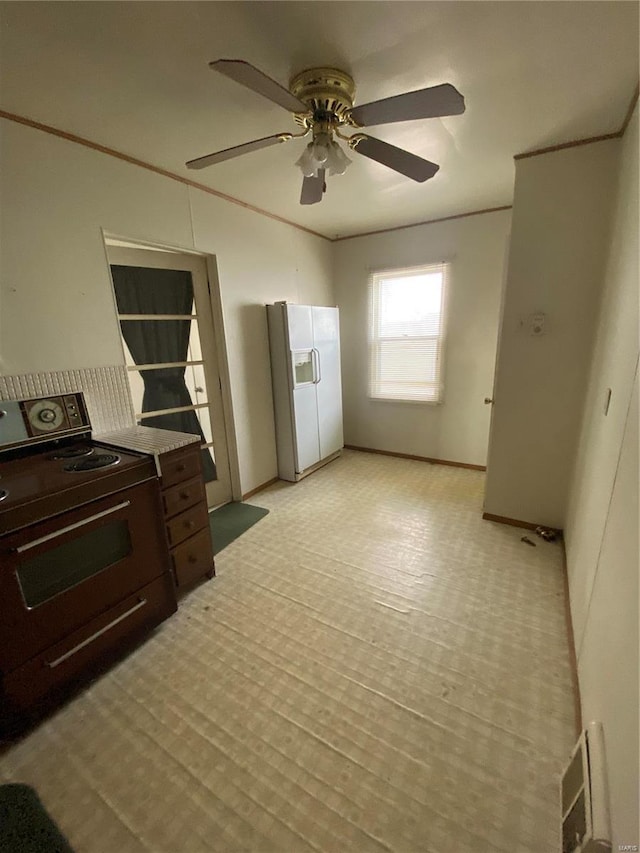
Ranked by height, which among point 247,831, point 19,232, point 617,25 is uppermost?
point 617,25

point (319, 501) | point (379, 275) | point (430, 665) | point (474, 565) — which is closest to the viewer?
point (430, 665)

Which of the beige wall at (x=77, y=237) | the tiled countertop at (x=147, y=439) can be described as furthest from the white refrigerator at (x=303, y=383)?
the tiled countertop at (x=147, y=439)

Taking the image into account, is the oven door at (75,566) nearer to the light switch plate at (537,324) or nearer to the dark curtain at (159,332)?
the dark curtain at (159,332)

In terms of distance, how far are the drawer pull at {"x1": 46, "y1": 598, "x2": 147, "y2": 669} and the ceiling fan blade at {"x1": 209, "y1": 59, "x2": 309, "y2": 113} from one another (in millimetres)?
2065

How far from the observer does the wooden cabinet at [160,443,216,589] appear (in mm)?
1827

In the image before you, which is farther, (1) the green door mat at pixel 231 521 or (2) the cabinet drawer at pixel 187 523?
(1) the green door mat at pixel 231 521

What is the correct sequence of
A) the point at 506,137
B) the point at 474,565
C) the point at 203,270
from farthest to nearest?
the point at 203,270, the point at 474,565, the point at 506,137

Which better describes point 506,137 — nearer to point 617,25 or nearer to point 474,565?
point 617,25

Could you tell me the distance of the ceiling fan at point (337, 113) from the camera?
1.19 meters

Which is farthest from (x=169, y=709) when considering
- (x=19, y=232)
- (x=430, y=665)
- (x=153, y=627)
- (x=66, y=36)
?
(x=66, y=36)

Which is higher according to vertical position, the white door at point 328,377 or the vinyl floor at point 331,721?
the white door at point 328,377

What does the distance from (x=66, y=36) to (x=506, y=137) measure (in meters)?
2.07

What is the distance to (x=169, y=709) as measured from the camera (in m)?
1.41

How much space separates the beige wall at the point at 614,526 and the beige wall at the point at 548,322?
6.3 inches
